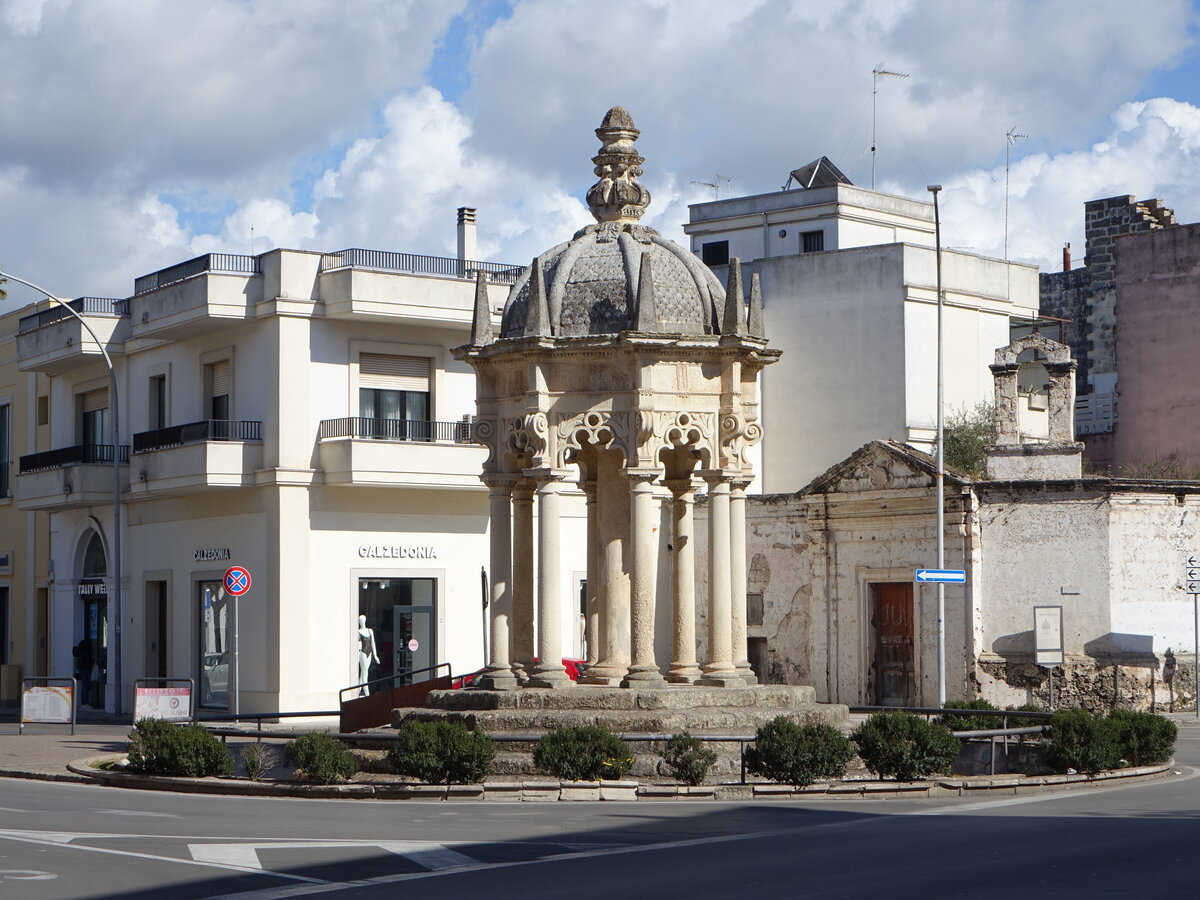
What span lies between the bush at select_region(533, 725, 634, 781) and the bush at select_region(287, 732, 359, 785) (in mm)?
2243

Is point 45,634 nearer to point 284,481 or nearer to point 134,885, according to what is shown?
point 284,481

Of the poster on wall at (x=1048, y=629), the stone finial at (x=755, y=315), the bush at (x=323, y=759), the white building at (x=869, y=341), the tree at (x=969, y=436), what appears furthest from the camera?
the white building at (x=869, y=341)

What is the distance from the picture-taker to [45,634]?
Result: 4441cm

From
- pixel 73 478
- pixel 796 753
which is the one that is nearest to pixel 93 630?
pixel 73 478

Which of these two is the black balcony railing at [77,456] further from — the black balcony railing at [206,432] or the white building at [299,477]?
the black balcony railing at [206,432]

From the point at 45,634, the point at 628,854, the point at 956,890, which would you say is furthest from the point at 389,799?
the point at 45,634

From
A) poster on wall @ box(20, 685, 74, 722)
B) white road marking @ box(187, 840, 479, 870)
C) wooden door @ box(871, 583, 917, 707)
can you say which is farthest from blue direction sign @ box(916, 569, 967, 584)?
white road marking @ box(187, 840, 479, 870)

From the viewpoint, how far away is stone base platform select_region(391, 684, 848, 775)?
61.8ft

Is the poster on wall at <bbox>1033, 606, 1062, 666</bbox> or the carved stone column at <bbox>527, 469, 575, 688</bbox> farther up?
the carved stone column at <bbox>527, 469, 575, 688</bbox>

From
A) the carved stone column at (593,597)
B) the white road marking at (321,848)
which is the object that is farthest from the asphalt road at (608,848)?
the carved stone column at (593,597)

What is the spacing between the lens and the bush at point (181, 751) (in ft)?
66.7

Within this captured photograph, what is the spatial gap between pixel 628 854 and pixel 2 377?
37526 millimetres

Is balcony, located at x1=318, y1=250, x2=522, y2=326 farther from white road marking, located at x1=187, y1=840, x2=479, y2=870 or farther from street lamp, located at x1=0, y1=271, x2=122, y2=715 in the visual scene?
white road marking, located at x1=187, y1=840, x2=479, y2=870

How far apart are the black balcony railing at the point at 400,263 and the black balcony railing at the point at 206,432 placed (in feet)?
12.0
